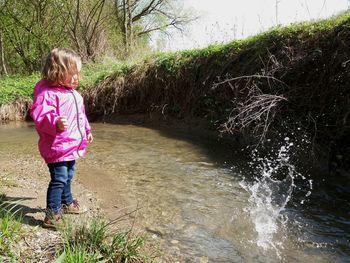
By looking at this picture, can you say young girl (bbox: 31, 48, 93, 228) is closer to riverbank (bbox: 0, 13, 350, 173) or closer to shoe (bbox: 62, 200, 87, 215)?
shoe (bbox: 62, 200, 87, 215)

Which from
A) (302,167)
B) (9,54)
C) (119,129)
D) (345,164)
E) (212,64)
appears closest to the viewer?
(345,164)

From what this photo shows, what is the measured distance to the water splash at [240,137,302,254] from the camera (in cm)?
345

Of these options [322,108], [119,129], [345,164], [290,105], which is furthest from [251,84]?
[119,129]

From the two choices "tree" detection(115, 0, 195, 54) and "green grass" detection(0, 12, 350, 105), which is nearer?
"green grass" detection(0, 12, 350, 105)

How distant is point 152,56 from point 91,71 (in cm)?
335

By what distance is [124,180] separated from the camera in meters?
4.85

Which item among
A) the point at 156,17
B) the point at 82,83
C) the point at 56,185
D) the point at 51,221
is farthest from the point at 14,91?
the point at 156,17

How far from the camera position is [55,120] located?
3125 millimetres

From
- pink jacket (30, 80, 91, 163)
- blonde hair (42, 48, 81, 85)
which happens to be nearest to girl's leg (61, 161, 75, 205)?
pink jacket (30, 80, 91, 163)

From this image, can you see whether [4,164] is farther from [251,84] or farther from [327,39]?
[327,39]

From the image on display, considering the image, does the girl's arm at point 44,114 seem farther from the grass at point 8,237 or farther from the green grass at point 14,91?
the green grass at point 14,91

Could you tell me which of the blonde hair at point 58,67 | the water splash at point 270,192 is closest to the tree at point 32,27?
the water splash at point 270,192

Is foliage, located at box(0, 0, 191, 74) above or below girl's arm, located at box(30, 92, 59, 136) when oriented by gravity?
above

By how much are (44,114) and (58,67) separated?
1.40 ft
